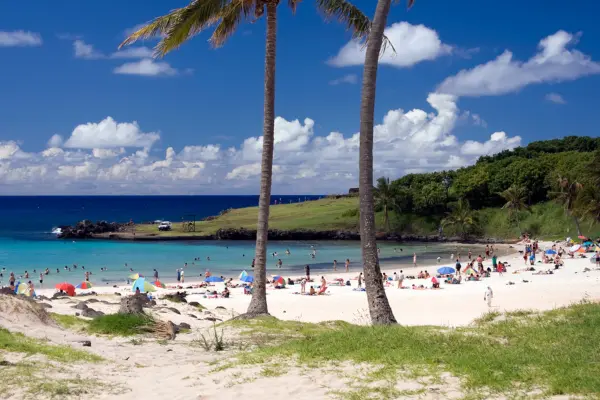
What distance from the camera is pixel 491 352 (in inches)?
354

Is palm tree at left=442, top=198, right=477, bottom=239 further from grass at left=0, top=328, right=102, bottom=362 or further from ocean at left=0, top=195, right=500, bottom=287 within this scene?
grass at left=0, top=328, right=102, bottom=362

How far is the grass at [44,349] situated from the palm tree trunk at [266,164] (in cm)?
732

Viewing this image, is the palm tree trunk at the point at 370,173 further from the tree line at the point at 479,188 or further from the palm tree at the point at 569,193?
the tree line at the point at 479,188

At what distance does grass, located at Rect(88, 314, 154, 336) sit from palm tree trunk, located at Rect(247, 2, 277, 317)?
4.02 meters

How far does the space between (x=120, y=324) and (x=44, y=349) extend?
358cm

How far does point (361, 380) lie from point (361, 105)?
25.6ft

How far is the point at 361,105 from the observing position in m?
14.1

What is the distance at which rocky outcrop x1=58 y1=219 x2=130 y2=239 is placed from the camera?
10125cm

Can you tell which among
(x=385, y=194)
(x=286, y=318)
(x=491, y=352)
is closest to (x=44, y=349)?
(x=491, y=352)

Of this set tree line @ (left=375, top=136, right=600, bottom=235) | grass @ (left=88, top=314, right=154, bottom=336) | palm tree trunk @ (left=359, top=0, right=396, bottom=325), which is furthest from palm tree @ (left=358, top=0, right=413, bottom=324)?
tree line @ (left=375, top=136, right=600, bottom=235)

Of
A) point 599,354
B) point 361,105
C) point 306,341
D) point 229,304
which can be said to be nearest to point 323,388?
point 306,341

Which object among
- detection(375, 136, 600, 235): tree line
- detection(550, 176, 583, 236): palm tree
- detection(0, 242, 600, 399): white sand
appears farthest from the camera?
detection(375, 136, 600, 235): tree line

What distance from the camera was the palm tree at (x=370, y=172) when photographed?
45.6ft

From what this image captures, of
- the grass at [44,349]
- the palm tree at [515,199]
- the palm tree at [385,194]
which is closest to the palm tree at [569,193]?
the palm tree at [515,199]
